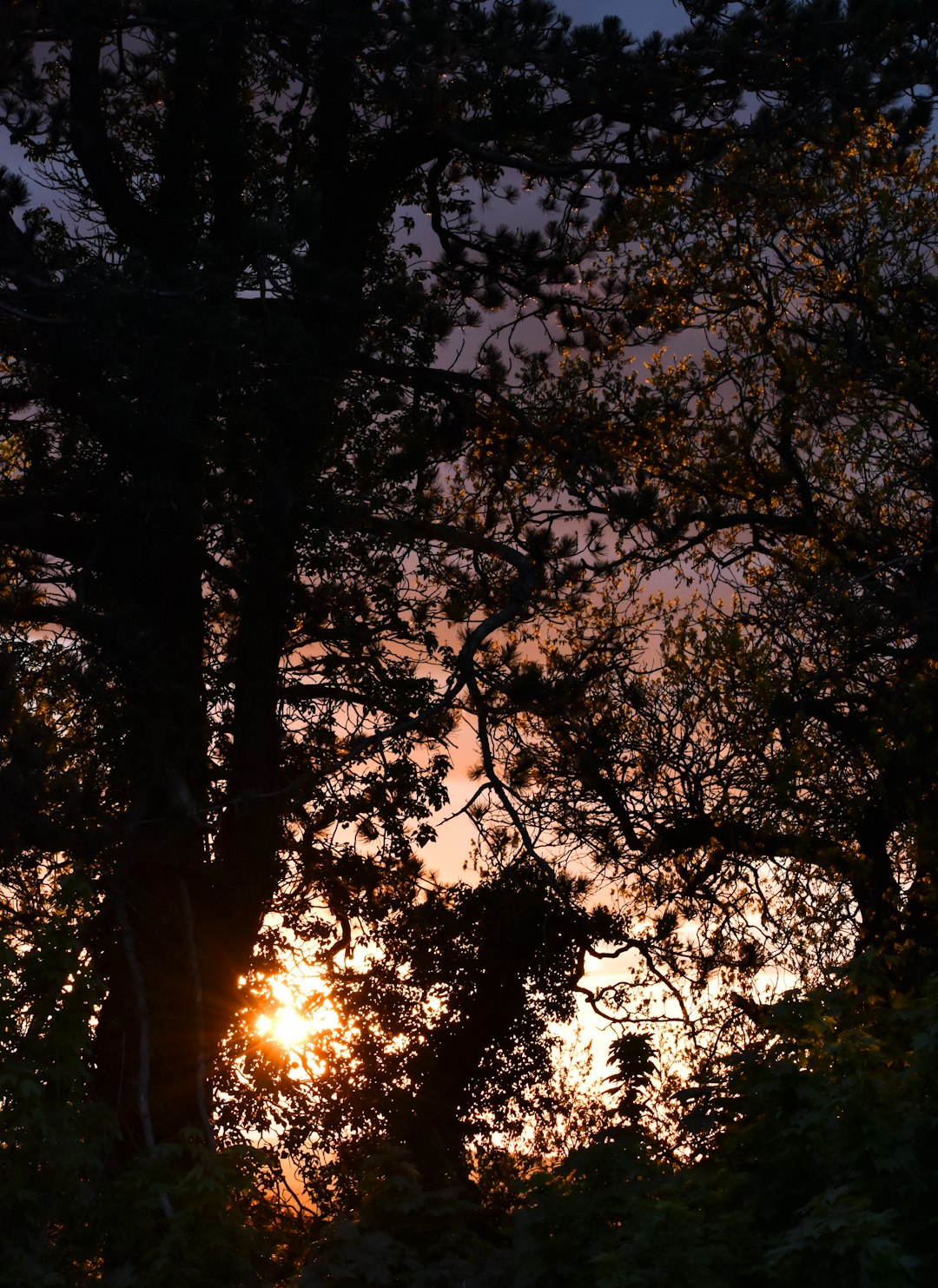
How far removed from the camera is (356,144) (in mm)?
11727

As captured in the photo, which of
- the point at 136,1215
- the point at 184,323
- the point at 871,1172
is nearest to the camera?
the point at 871,1172

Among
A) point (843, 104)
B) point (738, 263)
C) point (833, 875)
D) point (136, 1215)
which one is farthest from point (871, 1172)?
point (738, 263)

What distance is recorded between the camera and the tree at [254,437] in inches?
347

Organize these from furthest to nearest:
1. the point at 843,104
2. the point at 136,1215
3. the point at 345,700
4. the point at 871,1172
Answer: the point at 345,700 → the point at 843,104 → the point at 136,1215 → the point at 871,1172

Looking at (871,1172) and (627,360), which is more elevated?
(627,360)

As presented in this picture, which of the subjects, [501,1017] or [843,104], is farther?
[501,1017]

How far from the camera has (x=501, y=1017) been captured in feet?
40.3

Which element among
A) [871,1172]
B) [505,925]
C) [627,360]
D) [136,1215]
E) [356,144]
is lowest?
[871,1172]

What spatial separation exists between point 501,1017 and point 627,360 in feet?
21.5

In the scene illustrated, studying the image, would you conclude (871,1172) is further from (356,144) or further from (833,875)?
(356,144)

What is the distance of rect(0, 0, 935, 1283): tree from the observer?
881cm

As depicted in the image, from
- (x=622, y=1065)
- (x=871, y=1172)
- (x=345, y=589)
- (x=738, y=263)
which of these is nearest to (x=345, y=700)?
(x=345, y=589)

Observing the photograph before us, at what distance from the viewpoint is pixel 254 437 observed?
9.64 meters

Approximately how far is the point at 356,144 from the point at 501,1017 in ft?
28.0
